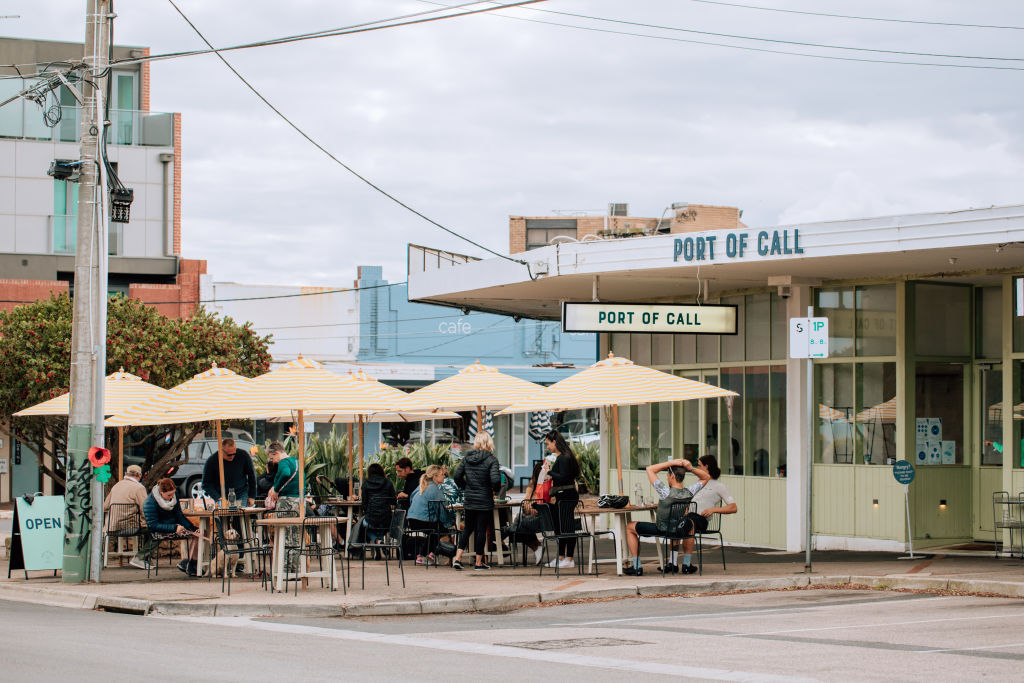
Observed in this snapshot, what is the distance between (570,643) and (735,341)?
9.77m

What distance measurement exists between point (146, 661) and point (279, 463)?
8897mm

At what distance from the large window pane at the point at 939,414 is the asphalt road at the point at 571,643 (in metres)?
4.13

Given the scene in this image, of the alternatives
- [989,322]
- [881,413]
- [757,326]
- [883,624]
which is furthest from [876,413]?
[883,624]

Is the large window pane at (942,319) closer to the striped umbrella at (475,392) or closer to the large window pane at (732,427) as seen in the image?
the large window pane at (732,427)

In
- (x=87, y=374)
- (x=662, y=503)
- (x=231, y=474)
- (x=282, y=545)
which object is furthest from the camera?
(x=231, y=474)

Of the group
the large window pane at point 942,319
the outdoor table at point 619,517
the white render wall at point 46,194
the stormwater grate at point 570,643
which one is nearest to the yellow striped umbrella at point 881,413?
the large window pane at point 942,319

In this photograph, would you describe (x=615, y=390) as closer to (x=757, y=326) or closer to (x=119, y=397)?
(x=757, y=326)

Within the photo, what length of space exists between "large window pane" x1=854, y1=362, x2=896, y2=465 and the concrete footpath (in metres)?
1.42

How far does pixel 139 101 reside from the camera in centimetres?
3891

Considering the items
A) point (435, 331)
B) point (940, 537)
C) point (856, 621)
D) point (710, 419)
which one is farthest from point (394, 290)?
point (856, 621)

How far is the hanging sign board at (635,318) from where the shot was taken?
1661 centimetres

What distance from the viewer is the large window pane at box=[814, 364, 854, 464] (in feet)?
57.3

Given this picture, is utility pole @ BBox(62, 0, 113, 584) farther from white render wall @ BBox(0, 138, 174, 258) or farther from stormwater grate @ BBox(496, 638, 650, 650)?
white render wall @ BBox(0, 138, 174, 258)

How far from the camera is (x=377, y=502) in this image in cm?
1639
